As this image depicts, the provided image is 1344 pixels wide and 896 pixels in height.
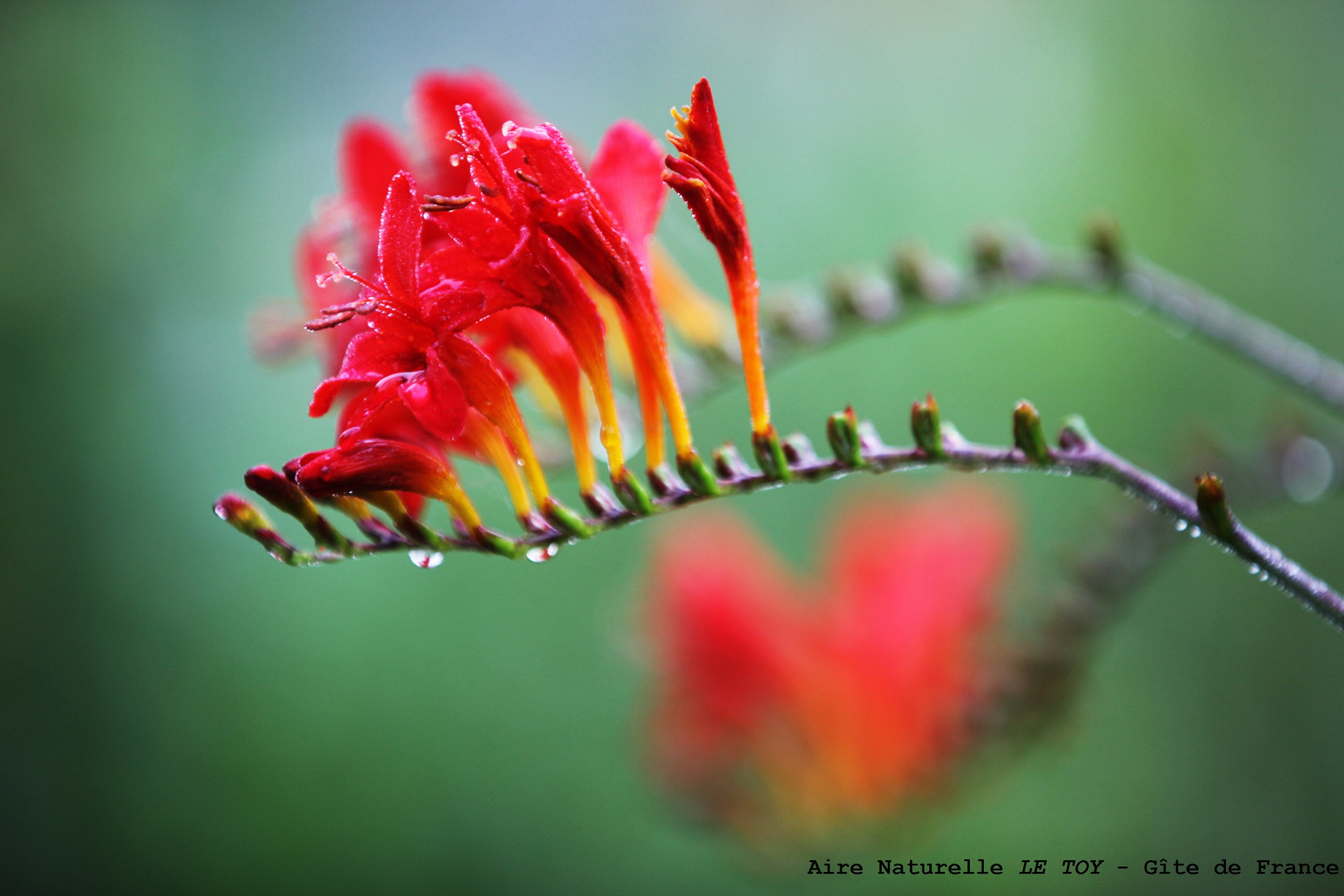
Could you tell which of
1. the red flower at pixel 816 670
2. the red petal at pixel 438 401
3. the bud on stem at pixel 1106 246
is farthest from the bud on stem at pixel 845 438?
the red flower at pixel 816 670

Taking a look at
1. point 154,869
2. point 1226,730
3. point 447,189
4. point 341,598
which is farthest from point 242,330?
point 1226,730

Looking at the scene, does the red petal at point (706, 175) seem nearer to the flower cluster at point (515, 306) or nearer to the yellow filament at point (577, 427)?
the flower cluster at point (515, 306)

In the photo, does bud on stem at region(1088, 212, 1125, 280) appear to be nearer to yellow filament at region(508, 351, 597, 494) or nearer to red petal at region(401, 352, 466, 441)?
yellow filament at region(508, 351, 597, 494)

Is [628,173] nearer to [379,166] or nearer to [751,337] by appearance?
[751,337]

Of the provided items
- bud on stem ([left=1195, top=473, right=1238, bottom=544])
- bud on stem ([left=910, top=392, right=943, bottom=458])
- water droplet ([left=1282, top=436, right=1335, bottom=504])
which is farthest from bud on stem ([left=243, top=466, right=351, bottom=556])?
water droplet ([left=1282, top=436, right=1335, bottom=504])

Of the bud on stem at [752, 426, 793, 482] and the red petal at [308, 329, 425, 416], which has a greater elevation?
the red petal at [308, 329, 425, 416]

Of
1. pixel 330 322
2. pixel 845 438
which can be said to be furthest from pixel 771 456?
pixel 330 322
